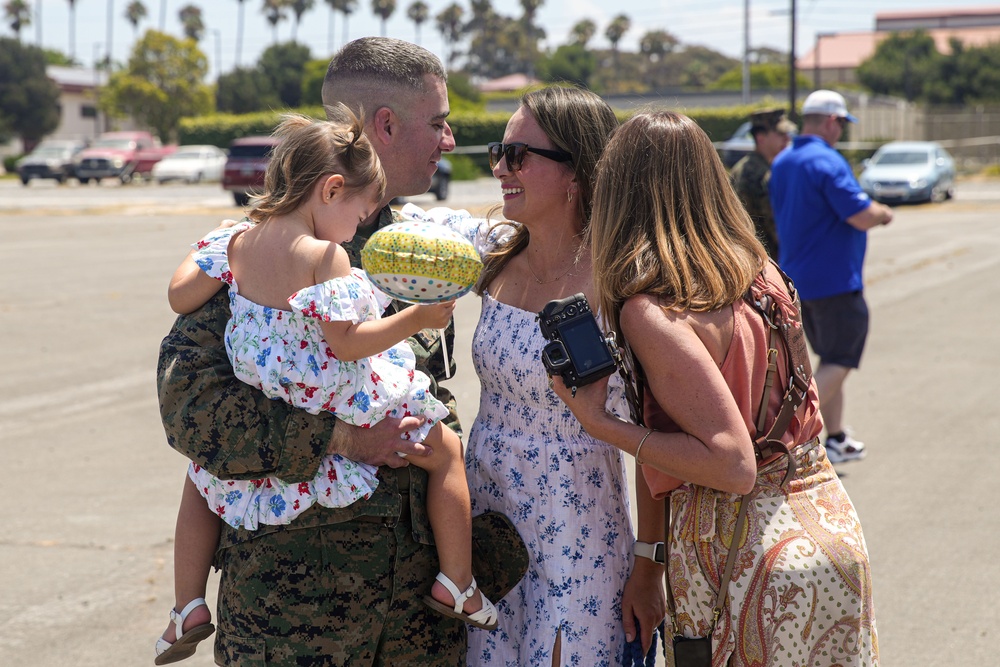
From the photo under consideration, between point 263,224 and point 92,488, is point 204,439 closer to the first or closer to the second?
point 263,224

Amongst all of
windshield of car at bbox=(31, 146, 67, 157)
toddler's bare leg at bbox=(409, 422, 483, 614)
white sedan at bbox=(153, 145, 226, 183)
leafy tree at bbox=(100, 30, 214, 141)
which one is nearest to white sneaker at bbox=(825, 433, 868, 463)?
toddler's bare leg at bbox=(409, 422, 483, 614)

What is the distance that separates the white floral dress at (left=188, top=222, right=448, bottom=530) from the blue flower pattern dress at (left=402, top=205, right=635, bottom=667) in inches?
13.2


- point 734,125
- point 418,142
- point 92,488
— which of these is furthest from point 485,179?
point 418,142

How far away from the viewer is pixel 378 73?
2883 millimetres

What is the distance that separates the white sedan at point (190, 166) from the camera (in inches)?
1496

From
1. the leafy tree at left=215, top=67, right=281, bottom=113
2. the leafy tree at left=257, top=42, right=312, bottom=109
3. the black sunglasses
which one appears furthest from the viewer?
the leafy tree at left=257, top=42, right=312, bottom=109

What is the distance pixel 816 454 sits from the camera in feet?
7.71

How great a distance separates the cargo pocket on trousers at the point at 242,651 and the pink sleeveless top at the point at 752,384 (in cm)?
92

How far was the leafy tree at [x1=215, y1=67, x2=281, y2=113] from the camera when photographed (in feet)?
221

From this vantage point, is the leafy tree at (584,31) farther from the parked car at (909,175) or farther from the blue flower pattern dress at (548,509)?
the blue flower pattern dress at (548,509)

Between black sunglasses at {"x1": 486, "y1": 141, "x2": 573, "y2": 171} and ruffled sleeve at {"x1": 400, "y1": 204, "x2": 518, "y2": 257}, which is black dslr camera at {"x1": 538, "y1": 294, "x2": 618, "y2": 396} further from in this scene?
ruffled sleeve at {"x1": 400, "y1": 204, "x2": 518, "y2": 257}

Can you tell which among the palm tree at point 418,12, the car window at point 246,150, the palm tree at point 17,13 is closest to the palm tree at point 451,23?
the palm tree at point 418,12

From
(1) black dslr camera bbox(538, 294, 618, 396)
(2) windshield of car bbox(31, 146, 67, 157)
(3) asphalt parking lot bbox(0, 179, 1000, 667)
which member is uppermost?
(2) windshield of car bbox(31, 146, 67, 157)

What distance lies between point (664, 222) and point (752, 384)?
396 mm
